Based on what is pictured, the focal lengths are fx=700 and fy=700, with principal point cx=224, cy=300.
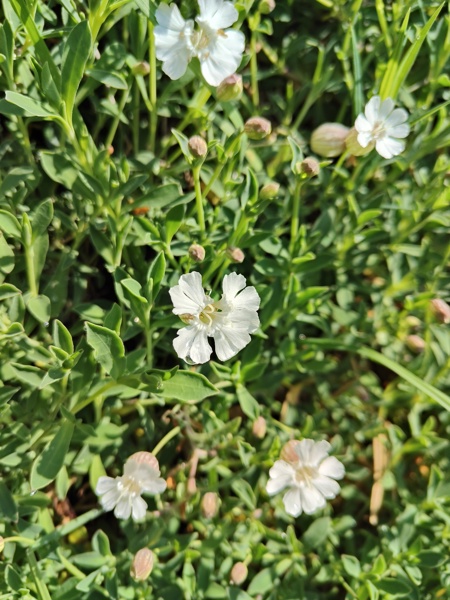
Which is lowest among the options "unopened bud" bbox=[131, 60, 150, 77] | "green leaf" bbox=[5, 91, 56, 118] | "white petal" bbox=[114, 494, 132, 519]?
"white petal" bbox=[114, 494, 132, 519]

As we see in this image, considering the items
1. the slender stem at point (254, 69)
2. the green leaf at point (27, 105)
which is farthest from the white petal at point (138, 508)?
the slender stem at point (254, 69)

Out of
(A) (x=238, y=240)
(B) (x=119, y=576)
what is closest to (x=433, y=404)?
(A) (x=238, y=240)

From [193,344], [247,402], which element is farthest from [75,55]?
[247,402]

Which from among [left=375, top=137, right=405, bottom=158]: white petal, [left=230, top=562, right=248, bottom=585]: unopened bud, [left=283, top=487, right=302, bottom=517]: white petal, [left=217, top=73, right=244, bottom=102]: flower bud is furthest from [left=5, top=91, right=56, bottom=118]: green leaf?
[left=230, top=562, right=248, bottom=585]: unopened bud

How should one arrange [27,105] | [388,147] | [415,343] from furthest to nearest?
[415,343]
[388,147]
[27,105]

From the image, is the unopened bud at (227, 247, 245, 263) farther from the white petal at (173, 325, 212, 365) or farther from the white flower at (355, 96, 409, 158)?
the white flower at (355, 96, 409, 158)

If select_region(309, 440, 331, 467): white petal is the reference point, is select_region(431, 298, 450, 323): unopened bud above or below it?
above

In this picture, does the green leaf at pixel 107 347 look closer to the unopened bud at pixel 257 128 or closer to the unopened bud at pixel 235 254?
the unopened bud at pixel 235 254

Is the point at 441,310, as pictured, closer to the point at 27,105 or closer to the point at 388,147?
the point at 388,147
